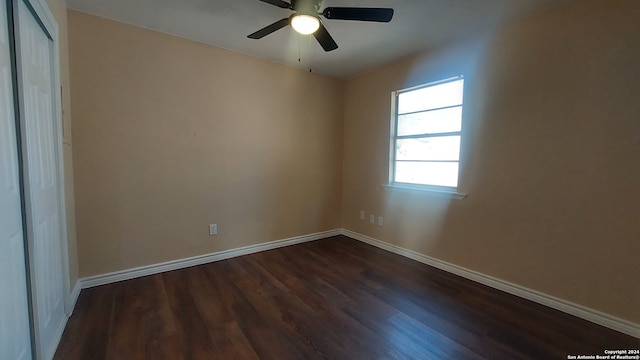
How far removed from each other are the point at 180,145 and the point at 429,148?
2.75 m

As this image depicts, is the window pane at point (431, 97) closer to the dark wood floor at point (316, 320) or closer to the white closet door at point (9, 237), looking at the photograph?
the dark wood floor at point (316, 320)

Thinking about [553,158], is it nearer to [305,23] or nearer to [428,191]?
[428,191]

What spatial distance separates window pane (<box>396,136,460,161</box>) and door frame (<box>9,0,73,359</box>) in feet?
10.7

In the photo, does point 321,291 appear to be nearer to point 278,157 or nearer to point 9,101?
point 278,157

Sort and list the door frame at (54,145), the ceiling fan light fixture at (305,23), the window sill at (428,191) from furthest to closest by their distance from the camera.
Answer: the window sill at (428,191) < the ceiling fan light fixture at (305,23) < the door frame at (54,145)

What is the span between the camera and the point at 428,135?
10.0 feet

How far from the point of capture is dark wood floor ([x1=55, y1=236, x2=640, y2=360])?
5.48ft

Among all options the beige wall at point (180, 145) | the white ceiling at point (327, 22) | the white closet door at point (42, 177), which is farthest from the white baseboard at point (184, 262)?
the white ceiling at point (327, 22)

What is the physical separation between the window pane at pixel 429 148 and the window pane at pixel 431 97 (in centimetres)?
37

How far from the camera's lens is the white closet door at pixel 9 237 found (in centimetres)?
113

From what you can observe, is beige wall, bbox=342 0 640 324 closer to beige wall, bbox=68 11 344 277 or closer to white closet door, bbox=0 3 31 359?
beige wall, bbox=68 11 344 277

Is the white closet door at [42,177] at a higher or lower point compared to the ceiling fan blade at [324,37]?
lower

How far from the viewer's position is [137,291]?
2344 mm

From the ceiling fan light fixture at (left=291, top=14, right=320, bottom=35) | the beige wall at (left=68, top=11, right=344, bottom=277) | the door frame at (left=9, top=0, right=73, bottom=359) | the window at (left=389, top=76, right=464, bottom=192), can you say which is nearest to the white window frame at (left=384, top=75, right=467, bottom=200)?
the window at (left=389, top=76, right=464, bottom=192)
